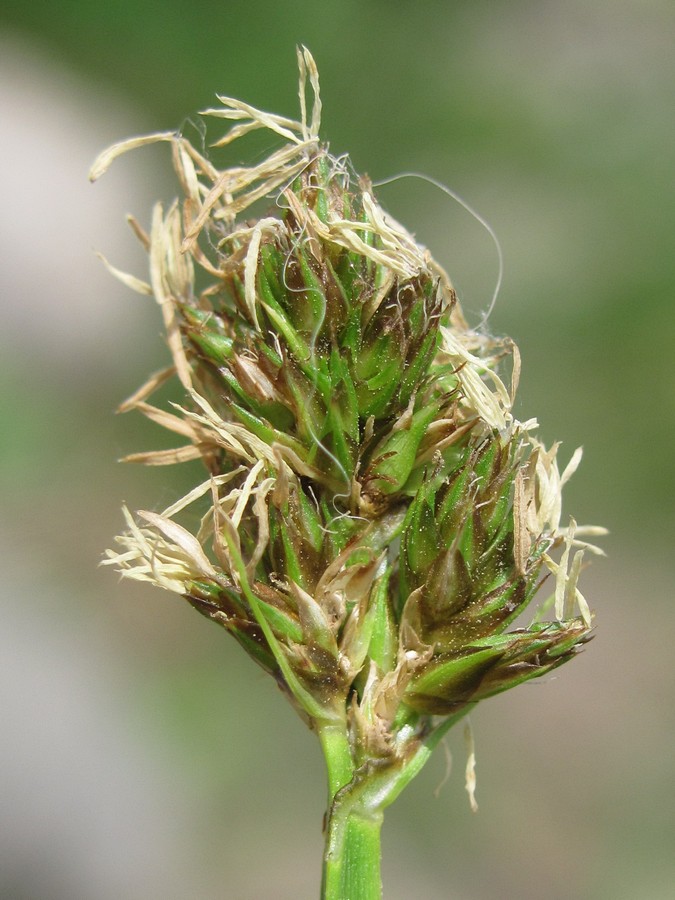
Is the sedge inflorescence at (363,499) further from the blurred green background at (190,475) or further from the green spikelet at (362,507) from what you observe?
the blurred green background at (190,475)

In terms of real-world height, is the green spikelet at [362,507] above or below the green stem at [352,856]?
above

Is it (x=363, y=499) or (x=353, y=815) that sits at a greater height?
(x=363, y=499)

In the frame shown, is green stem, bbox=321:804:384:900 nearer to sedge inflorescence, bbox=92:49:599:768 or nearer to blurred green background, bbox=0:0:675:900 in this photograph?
sedge inflorescence, bbox=92:49:599:768

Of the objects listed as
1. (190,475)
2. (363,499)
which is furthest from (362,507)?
(190,475)

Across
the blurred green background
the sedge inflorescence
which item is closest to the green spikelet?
the sedge inflorescence

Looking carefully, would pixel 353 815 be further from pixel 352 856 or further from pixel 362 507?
pixel 362 507

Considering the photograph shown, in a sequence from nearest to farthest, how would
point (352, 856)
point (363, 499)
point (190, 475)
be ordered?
1. point (352, 856)
2. point (363, 499)
3. point (190, 475)

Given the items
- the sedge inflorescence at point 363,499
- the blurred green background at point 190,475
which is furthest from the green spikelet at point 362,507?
the blurred green background at point 190,475

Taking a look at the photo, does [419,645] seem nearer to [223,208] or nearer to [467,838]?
[223,208]
